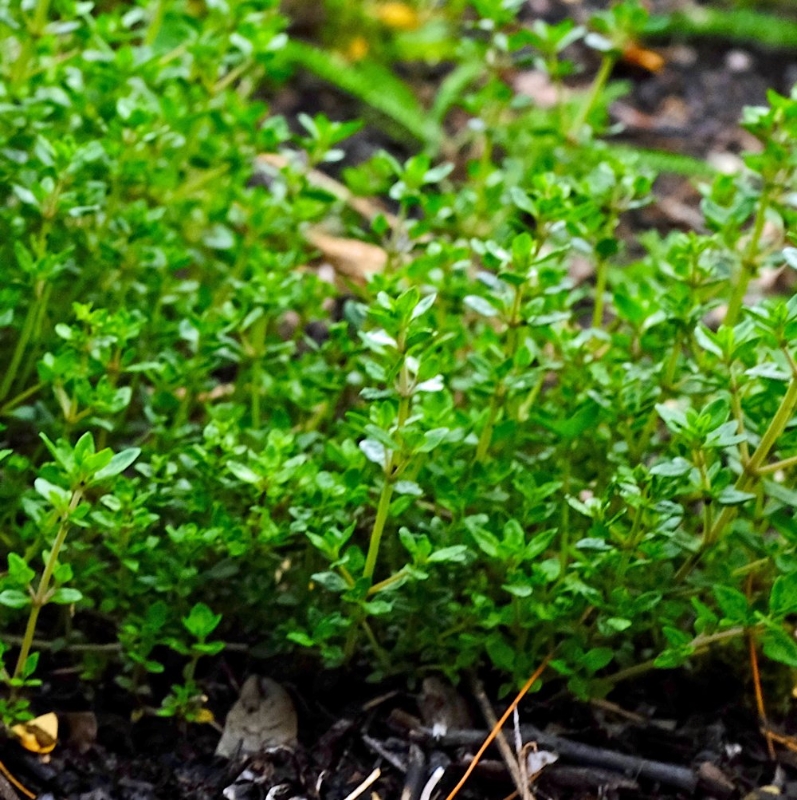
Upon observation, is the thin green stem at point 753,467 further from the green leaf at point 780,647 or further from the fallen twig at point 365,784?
the fallen twig at point 365,784

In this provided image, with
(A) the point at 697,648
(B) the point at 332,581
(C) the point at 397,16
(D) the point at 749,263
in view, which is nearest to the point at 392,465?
(B) the point at 332,581

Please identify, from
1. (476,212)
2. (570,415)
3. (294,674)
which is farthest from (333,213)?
(294,674)

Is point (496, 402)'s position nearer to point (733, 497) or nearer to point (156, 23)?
point (733, 497)

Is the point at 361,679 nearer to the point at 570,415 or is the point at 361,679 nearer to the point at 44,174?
the point at 570,415

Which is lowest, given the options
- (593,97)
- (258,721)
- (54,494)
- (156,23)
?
(258,721)

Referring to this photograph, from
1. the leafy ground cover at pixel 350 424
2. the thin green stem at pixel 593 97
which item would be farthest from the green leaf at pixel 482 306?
the thin green stem at pixel 593 97

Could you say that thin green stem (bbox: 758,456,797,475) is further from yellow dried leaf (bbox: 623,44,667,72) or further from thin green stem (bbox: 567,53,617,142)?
yellow dried leaf (bbox: 623,44,667,72)
